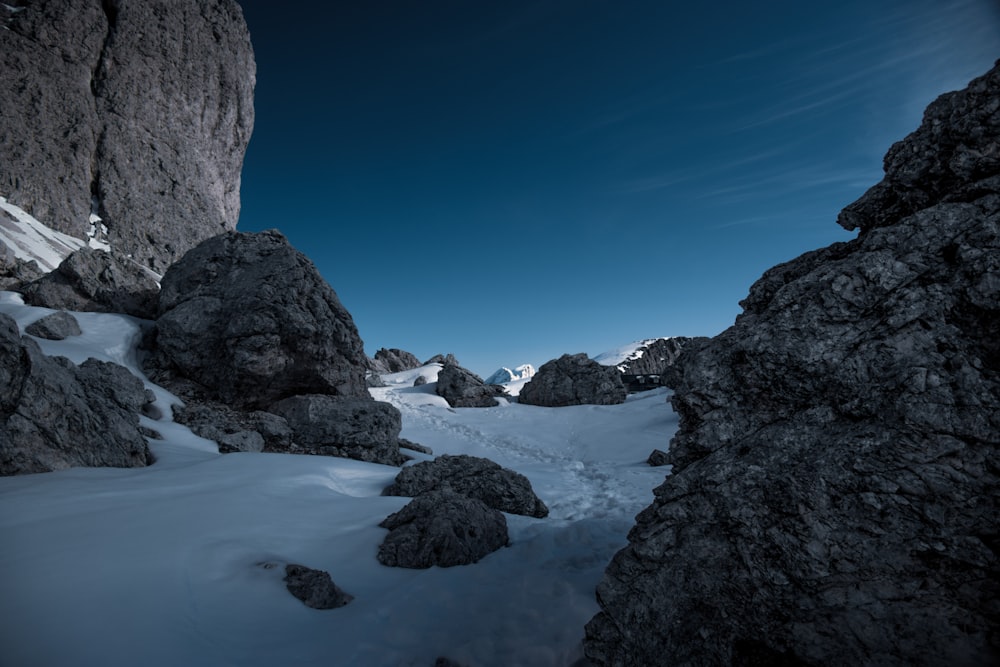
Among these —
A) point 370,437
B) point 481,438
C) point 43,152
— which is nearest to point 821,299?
point 370,437

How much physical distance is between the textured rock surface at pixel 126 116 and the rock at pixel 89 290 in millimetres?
31521

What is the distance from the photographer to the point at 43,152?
118 feet

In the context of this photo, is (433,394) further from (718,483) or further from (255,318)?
(718,483)

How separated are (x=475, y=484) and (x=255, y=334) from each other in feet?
26.2

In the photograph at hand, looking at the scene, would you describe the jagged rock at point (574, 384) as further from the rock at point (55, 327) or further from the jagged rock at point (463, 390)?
the rock at point (55, 327)

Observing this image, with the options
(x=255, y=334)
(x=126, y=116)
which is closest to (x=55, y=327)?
(x=255, y=334)

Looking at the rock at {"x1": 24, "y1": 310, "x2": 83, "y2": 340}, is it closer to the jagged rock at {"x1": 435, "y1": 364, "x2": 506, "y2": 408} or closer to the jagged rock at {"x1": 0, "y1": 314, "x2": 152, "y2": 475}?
the jagged rock at {"x1": 0, "y1": 314, "x2": 152, "y2": 475}

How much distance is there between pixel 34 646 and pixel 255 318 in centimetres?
1005

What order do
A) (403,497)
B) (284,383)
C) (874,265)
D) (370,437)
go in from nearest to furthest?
1. (874,265)
2. (403,497)
3. (370,437)
4. (284,383)

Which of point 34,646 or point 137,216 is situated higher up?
point 137,216

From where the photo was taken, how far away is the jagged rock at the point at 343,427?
10.6 meters

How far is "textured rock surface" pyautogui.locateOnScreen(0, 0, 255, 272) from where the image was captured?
3566 centimetres

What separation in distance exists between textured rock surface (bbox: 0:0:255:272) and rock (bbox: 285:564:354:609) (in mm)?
48452

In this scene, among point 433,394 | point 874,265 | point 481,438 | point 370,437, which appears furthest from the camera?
point 433,394
